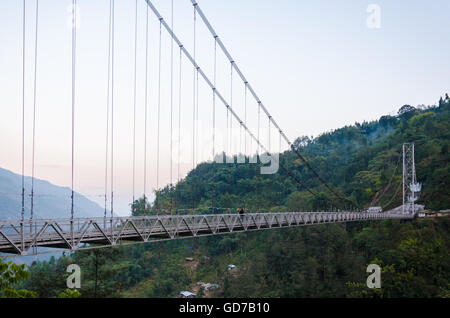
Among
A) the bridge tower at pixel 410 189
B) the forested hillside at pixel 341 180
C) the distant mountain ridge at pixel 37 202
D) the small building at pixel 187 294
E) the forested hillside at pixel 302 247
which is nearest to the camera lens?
the forested hillside at pixel 302 247

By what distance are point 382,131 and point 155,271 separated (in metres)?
61.4

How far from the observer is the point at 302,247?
36.9m

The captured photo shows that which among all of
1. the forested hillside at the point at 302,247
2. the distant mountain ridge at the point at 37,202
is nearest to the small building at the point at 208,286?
the forested hillside at the point at 302,247

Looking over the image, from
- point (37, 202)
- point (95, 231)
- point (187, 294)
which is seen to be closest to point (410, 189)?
point (187, 294)

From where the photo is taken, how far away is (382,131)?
87.7m

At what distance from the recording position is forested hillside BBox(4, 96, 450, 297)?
99.0 ft

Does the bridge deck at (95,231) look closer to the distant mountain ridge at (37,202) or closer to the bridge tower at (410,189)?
the bridge tower at (410,189)

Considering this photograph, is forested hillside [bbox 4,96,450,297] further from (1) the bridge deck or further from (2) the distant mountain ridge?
(2) the distant mountain ridge

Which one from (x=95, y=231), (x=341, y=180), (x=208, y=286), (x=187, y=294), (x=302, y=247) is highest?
(x=341, y=180)

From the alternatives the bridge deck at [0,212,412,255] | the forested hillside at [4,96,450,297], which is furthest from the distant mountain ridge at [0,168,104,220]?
the bridge deck at [0,212,412,255]

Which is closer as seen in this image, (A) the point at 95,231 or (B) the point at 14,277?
(B) the point at 14,277

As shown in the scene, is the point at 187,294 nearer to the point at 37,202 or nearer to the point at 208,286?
the point at 208,286

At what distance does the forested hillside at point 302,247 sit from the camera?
30.2 m
